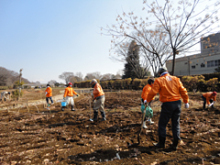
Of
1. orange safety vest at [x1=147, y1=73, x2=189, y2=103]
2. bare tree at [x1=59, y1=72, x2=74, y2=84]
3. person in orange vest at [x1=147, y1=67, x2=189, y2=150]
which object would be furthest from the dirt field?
bare tree at [x1=59, y1=72, x2=74, y2=84]

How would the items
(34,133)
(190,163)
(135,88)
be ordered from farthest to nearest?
(135,88)
(34,133)
(190,163)

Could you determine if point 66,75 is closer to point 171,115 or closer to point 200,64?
point 200,64

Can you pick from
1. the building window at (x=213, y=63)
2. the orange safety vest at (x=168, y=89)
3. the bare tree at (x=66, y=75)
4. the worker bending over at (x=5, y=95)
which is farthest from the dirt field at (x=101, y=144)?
the bare tree at (x=66, y=75)

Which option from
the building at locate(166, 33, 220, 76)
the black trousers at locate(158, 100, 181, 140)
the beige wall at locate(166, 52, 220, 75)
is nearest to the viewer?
the black trousers at locate(158, 100, 181, 140)

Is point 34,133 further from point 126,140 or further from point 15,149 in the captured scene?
point 126,140

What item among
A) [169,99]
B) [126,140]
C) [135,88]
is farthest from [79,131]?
[135,88]

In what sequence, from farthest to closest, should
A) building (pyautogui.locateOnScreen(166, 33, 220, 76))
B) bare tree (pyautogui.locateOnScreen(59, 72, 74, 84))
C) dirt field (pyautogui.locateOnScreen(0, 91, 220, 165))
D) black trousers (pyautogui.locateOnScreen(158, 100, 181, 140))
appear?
bare tree (pyautogui.locateOnScreen(59, 72, 74, 84)) → building (pyautogui.locateOnScreen(166, 33, 220, 76)) → black trousers (pyautogui.locateOnScreen(158, 100, 181, 140)) → dirt field (pyautogui.locateOnScreen(0, 91, 220, 165))

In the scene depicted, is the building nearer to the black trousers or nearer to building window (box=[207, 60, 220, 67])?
building window (box=[207, 60, 220, 67])

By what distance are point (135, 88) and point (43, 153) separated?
58.7 ft

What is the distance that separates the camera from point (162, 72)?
2.97m

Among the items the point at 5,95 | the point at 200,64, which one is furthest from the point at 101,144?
the point at 200,64

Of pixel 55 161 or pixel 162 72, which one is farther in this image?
pixel 162 72

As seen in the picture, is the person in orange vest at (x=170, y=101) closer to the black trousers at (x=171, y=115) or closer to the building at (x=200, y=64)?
the black trousers at (x=171, y=115)

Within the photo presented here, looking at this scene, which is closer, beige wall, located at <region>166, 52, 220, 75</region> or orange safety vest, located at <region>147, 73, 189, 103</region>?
orange safety vest, located at <region>147, 73, 189, 103</region>
